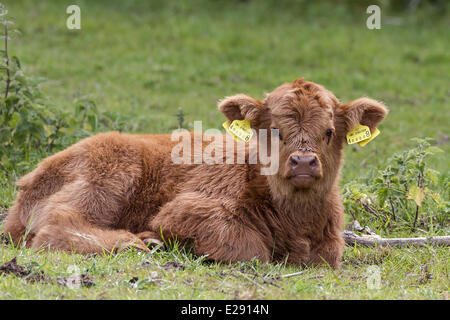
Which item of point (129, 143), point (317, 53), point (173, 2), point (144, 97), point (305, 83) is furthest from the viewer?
point (173, 2)

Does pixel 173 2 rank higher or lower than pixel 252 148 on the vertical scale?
higher

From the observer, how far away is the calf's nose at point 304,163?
→ 586cm

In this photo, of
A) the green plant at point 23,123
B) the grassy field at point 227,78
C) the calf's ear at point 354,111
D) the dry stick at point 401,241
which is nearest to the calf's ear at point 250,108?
the calf's ear at point 354,111

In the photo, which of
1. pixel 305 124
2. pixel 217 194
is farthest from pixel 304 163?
pixel 217 194

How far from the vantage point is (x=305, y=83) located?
21.2 feet

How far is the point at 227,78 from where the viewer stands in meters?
14.6

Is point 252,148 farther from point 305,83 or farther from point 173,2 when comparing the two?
point 173,2

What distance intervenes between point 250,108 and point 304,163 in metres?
1.00

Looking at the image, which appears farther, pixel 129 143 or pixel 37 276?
pixel 129 143

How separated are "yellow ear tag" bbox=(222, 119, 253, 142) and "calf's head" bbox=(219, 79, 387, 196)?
70 mm

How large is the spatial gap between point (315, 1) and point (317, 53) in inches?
168

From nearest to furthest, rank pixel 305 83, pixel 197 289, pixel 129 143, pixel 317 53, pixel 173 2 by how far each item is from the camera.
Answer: pixel 197 289, pixel 305 83, pixel 129 143, pixel 317 53, pixel 173 2
